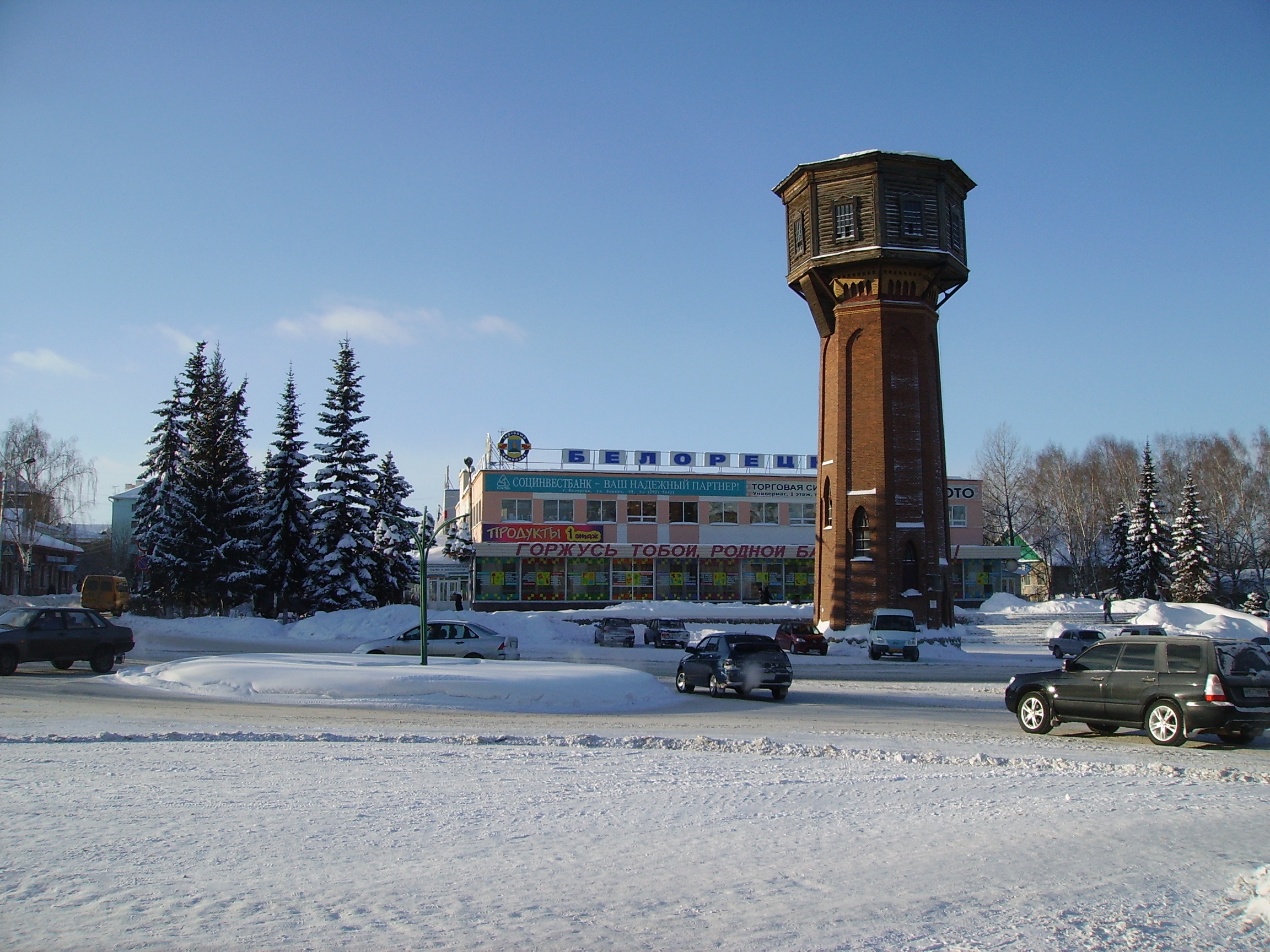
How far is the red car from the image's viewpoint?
133ft

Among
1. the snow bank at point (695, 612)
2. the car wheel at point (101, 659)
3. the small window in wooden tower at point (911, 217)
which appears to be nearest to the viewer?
the car wheel at point (101, 659)

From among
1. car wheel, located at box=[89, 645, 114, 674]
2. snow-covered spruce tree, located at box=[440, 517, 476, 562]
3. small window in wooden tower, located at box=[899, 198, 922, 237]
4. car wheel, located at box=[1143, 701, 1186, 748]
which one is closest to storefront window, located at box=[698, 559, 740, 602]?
snow-covered spruce tree, located at box=[440, 517, 476, 562]

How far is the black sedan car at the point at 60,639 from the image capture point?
22938 millimetres

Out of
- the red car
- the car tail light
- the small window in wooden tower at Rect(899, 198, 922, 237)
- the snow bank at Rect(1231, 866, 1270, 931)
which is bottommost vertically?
the red car

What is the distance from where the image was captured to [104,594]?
4994 centimetres

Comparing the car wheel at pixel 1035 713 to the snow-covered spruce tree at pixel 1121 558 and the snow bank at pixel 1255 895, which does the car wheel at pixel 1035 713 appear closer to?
the snow bank at pixel 1255 895

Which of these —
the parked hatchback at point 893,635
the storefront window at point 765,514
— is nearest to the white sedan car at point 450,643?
the parked hatchback at point 893,635

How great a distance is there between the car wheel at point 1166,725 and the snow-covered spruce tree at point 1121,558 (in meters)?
61.7

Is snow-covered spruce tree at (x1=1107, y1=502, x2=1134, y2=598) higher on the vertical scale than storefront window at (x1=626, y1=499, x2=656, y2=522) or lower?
lower

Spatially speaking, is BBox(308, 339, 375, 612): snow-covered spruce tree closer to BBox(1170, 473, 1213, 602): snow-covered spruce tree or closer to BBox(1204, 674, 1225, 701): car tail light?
BBox(1204, 674, 1225, 701): car tail light

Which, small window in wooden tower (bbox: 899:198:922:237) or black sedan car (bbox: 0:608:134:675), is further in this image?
small window in wooden tower (bbox: 899:198:922:237)

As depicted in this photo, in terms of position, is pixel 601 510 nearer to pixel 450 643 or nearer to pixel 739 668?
pixel 450 643

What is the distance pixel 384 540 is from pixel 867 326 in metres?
28.7

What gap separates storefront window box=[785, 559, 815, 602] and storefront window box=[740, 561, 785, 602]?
1.20 feet
